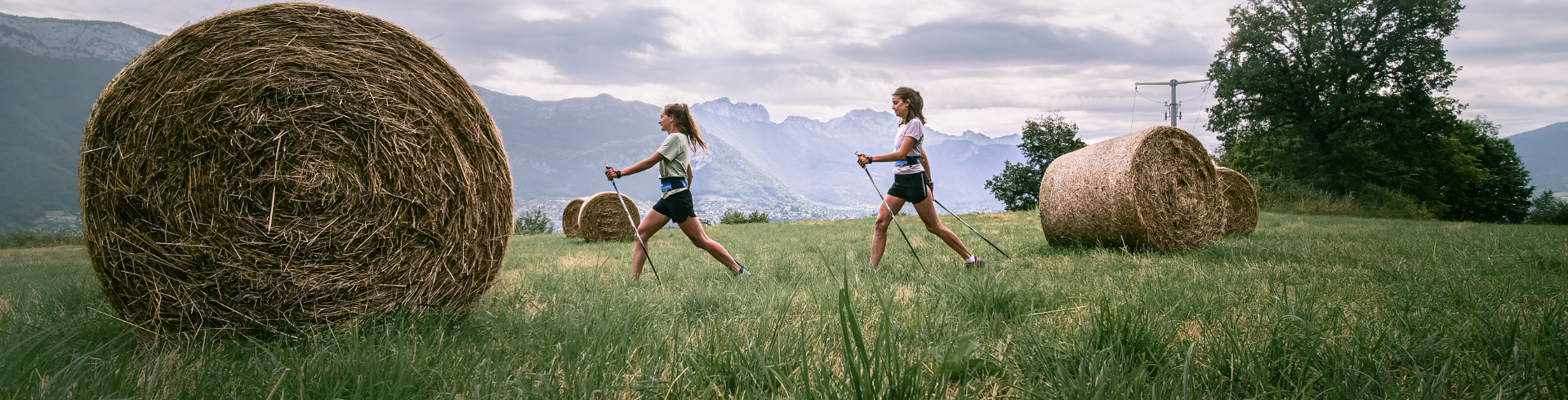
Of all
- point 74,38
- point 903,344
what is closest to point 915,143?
point 903,344

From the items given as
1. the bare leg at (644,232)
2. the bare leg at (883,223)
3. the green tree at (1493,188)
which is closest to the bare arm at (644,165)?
the bare leg at (644,232)

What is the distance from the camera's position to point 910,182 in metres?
6.38

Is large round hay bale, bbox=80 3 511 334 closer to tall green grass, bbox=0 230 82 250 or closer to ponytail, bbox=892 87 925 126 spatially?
ponytail, bbox=892 87 925 126

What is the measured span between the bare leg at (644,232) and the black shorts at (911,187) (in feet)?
7.59

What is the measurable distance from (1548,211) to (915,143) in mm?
52918

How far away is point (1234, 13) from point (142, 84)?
4127 centimetres

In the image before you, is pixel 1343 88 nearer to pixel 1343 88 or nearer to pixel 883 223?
pixel 1343 88

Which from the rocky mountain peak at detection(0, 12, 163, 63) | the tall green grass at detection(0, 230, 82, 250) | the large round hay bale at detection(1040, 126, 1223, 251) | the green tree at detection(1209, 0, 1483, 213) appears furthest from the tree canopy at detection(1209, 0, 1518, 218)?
the rocky mountain peak at detection(0, 12, 163, 63)

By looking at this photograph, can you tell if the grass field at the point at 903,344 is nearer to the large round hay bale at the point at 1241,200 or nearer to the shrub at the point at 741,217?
the large round hay bale at the point at 1241,200

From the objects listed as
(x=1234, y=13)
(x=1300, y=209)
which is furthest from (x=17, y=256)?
(x=1234, y=13)

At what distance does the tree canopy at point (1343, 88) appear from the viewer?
96.6 ft

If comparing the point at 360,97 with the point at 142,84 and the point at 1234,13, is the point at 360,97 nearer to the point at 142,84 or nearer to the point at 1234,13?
the point at 142,84

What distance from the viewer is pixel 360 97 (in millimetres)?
3473

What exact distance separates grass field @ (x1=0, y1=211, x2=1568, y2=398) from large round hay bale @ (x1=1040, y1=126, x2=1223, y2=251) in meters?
2.25
